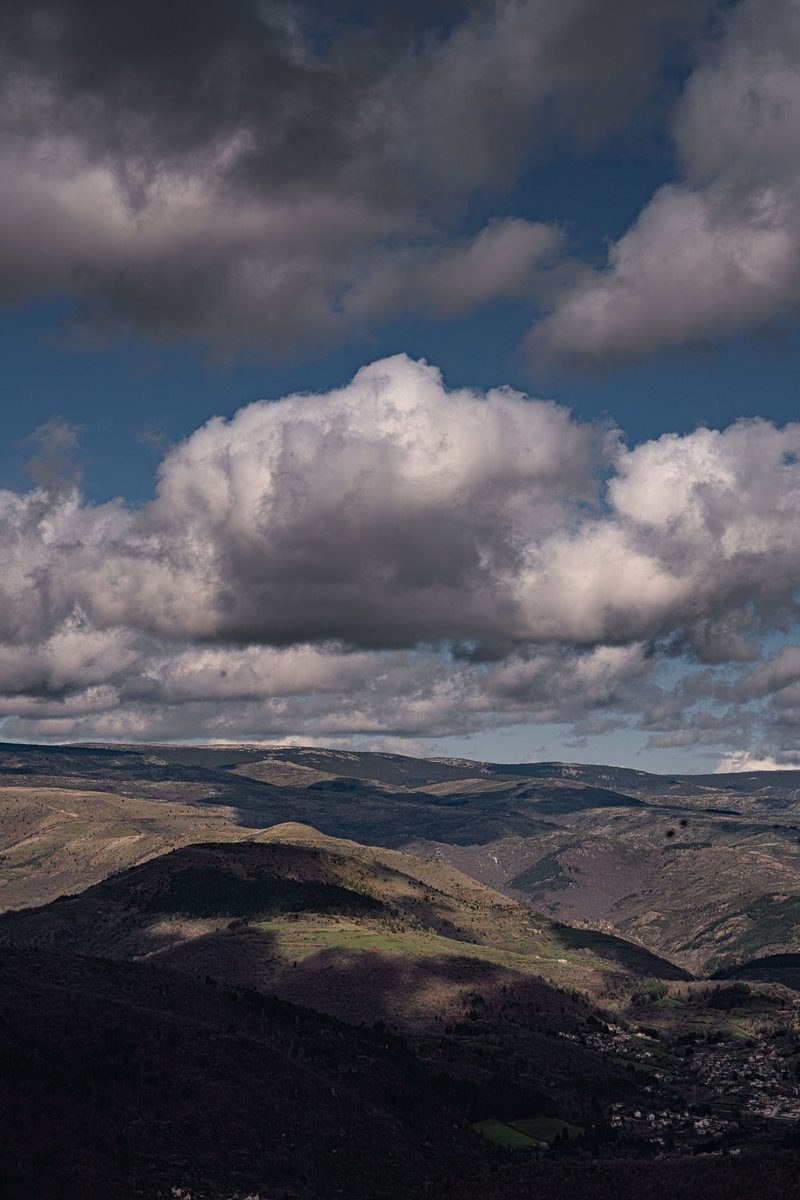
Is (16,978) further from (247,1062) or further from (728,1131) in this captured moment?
(728,1131)

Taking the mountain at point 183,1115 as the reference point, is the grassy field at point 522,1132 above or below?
below

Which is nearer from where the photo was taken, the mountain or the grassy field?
the mountain

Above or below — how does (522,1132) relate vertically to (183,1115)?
below

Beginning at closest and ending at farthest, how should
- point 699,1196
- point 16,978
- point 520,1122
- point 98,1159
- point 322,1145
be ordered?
1. point 699,1196
2. point 98,1159
3. point 322,1145
4. point 16,978
5. point 520,1122

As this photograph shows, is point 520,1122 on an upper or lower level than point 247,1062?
lower

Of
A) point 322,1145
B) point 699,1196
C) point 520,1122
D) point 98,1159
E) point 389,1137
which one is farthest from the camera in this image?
point 520,1122

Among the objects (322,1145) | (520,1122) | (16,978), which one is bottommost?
(520,1122)

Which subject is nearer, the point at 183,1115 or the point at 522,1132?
the point at 183,1115

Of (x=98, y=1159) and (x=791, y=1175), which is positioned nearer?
(x=791, y=1175)

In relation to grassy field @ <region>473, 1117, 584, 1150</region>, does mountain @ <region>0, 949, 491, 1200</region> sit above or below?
above

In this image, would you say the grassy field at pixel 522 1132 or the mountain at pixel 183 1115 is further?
the grassy field at pixel 522 1132

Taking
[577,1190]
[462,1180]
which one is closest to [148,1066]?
[462,1180]
